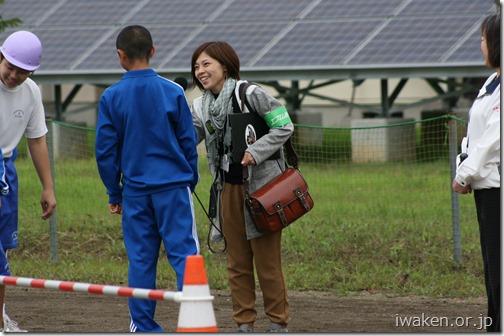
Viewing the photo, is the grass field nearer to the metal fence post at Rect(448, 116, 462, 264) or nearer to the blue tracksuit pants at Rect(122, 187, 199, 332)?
the metal fence post at Rect(448, 116, 462, 264)

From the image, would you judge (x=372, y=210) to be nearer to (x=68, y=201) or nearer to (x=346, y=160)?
(x=346, y=160)

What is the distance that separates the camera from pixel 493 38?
5.56m

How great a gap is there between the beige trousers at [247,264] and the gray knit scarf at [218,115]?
0.79ft

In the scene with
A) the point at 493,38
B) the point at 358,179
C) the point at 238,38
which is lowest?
the point at 358,179

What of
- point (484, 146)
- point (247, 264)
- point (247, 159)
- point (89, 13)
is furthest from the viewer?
point (89, 13)

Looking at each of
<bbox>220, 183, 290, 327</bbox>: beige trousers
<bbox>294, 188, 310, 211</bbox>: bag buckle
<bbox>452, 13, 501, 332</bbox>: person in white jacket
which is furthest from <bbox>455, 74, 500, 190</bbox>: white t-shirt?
<bbox>220, 183, 290, 327</bbox>: beige trousers

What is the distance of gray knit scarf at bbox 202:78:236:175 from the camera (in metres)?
6.55

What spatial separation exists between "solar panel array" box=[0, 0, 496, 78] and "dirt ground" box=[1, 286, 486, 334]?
9500 mm

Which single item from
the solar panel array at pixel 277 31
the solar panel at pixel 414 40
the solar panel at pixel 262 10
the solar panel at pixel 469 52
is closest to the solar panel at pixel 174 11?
the solar panel array at pixel 277 31

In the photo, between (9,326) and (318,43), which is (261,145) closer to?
(9,326)

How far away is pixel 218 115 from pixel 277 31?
1258 centimetres

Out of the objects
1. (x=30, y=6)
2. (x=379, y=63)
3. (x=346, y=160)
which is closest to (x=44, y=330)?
(x=346, y=160)

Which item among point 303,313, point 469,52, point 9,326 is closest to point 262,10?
point 469,52

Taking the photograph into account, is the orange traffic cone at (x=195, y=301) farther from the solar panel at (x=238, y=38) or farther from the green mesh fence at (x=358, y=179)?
the solar panel at (x=238, y=38)
